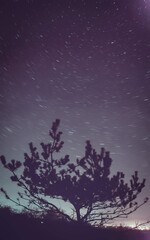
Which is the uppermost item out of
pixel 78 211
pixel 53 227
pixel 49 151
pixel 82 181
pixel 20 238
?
pixel 49 151

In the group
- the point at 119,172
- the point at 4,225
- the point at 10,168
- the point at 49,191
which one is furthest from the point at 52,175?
the point at 4,225

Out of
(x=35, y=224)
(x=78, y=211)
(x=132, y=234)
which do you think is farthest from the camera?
(x=78, y=211)

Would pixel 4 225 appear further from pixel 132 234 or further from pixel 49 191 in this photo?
pixel 132 234

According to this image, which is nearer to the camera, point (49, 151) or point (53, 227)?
point (53, 227)

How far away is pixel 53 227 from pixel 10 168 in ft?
13.2

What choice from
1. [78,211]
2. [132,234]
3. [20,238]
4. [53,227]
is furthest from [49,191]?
[20,238]

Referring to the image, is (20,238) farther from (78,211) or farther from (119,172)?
(119,172)

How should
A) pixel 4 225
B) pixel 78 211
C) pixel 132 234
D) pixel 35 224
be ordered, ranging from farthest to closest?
1. pixel 78 211
2. pixel 132 234
3. pixel 35 224
4. pixel 4 225

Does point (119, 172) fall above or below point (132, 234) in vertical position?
above

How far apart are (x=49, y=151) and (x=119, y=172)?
3.78m

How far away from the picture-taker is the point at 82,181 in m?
15.5

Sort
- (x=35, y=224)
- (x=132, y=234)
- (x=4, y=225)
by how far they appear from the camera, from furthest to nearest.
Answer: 1. (x=132, y=234)
2. (x=35, y=224)
3. (x=4, y=225)

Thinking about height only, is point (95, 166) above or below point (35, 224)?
above

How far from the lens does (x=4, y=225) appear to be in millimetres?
11125
